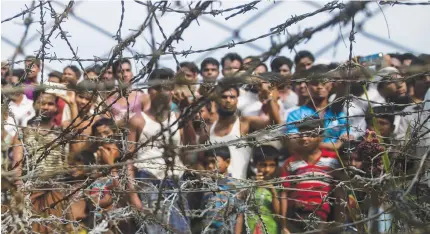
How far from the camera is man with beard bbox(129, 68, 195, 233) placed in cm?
130

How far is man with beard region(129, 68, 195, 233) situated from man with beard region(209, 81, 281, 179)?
0.26 m

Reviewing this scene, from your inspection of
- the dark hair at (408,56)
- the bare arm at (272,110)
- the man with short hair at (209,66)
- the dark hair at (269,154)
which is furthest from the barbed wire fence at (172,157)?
the dark hair at (269,154)

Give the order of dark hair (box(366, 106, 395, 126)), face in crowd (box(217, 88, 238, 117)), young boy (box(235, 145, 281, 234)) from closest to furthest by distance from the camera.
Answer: dark hair (box(366, 106, 395, 126)) → young boy (box(235, 145, 281, 234)) → face in crowd (box(217, 88, 238, 117))

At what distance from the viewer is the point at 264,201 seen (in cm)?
262

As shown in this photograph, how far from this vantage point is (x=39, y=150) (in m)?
1.99

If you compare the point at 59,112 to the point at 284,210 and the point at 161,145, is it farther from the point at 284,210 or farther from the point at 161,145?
the point at 161,145

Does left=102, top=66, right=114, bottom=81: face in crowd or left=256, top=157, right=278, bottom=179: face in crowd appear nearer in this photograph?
left=102, top=66, right=114, bottom=81: face in crowd

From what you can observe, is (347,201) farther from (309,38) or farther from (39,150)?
(39,150)

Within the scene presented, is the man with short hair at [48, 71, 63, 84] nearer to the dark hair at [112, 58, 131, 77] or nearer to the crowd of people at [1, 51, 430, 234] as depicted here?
the crowd of people at [1, 51, 430, 234]

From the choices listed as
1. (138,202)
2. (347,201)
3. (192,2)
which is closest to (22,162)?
(138,202)

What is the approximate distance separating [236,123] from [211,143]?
953mm

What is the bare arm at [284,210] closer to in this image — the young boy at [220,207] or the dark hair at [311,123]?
the young boy at [220,207]

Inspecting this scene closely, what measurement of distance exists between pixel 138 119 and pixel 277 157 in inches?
49.0

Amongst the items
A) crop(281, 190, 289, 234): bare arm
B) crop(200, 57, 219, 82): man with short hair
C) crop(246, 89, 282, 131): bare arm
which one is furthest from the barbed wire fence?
crop(246, 89, 282, 131): bare arm
